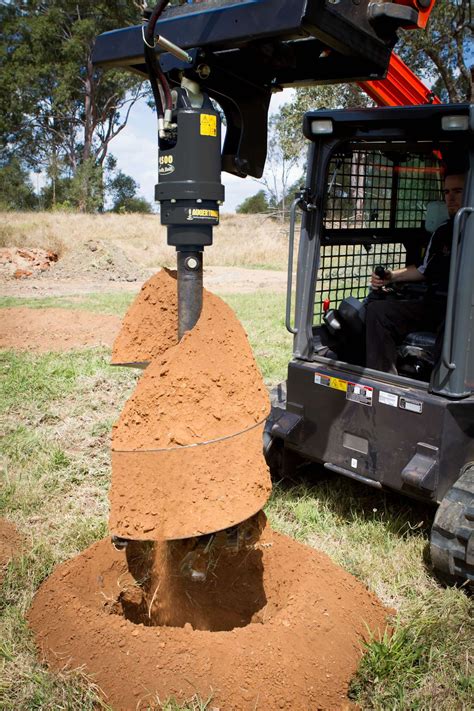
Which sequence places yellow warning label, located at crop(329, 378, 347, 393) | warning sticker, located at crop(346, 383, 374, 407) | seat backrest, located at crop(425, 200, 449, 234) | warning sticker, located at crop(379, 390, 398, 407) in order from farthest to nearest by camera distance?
1. seat backrest, located at crop(425, 200, 449, 234)
2. yellow warning label, located at crop(329, 378, 347, 393)
3. warning sticker, located at crop(346, 383, 374, 407)
4. warning sticker, located at crop(379, 390, 398, 407)

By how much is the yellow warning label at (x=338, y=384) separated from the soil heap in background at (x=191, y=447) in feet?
3.90

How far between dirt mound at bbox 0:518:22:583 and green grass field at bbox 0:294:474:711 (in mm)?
48

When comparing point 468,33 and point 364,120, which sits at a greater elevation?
point 468,33

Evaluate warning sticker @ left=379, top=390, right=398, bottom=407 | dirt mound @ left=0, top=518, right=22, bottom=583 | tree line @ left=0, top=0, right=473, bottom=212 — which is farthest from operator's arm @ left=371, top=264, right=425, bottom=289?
tree line @ left=0, top=0, right=473, bottom=212

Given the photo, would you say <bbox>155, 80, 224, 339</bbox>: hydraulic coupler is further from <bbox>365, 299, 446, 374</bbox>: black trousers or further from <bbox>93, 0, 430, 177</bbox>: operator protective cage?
<bbox>365, 299, 446, 374</bbox>: black trousers

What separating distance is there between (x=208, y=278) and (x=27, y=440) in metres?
12.7

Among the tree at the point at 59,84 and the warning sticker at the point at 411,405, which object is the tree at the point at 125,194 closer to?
the tree at the point at 59,84

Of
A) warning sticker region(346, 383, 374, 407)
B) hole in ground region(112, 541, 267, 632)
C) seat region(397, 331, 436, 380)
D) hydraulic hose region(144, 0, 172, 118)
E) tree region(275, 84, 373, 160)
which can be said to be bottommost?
hole in ground region(112, 541, 267, 632)

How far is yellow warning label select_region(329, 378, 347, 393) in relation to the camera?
3930mm

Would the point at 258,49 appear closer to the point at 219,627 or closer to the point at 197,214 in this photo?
the point at 197,214

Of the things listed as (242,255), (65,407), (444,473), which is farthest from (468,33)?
(444,473)

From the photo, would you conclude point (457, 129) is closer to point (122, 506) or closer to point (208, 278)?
point (122, 506)

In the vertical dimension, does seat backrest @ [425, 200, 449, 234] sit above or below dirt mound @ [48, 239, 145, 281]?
above

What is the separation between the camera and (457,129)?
3.28m
